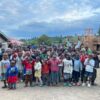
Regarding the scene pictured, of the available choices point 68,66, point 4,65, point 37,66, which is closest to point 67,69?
point 68,66

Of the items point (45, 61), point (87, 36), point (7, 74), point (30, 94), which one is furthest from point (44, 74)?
point (87, 36)

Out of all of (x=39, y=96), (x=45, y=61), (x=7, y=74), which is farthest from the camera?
(x=45, y=61)

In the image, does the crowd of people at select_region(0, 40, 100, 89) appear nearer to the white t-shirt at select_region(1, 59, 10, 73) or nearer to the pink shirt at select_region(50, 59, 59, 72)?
the pink shirt at select_region(50, 59, 59, 72)

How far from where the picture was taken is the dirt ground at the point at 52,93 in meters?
17.2

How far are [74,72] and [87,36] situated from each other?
114 feet

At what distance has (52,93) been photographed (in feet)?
61.4

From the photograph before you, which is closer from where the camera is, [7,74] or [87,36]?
[7,74]

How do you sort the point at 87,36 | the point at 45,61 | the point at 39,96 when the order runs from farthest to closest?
the point at 87,36
the point at 45,61
the point at 39,96

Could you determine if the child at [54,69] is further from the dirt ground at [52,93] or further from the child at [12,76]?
the child at [12,76]

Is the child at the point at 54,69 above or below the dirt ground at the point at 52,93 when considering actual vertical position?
above

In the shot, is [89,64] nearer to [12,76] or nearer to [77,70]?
[77,70]

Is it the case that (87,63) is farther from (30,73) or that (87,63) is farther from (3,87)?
(3,87)

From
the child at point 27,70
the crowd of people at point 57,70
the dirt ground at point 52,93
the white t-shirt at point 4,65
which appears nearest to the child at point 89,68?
the crowd of people at point 57,70

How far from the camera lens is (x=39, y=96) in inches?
698
